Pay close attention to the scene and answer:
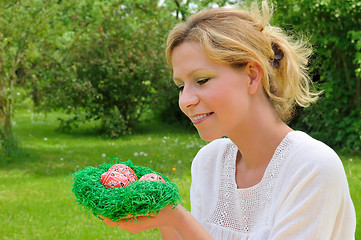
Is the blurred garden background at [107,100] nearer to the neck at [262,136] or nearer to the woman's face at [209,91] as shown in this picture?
the woman's face at [209,91]

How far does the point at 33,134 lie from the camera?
36.9ft

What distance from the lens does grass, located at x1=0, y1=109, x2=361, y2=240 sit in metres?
4.77

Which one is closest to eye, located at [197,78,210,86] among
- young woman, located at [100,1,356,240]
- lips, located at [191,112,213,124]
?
young woman, located at [100,1,356,240]

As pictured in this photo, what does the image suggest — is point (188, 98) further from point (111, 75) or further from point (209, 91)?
point (111, 75)

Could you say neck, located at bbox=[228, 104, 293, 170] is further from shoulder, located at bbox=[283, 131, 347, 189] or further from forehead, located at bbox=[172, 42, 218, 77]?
forehead, located at bbox=[172, 42, 218, 77]

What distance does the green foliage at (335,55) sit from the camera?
7.51m

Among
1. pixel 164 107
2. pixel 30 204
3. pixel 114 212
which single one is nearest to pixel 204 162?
pixel 114 212

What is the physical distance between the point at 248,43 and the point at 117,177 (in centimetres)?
80

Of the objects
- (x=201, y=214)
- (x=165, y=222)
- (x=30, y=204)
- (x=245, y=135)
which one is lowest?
(x=30, y=204)

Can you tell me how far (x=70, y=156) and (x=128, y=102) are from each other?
3.48 meters

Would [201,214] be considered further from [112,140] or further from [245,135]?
[112,140]

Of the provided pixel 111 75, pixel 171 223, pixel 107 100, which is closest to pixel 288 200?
pixel 171 223

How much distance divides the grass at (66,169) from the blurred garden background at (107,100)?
0.02m

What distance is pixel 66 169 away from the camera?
7.29 metres
